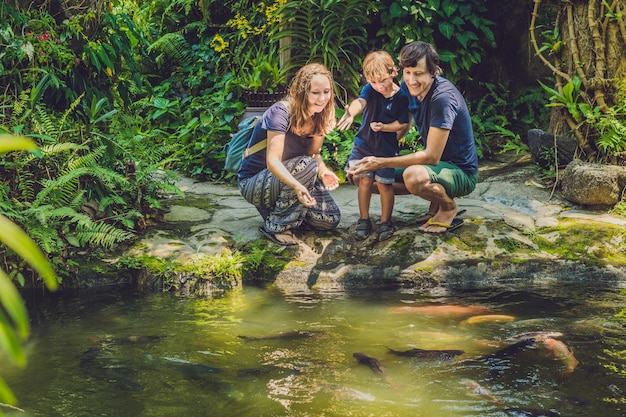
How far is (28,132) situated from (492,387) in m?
4.36

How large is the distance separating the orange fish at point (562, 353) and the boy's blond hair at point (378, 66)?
2454mm

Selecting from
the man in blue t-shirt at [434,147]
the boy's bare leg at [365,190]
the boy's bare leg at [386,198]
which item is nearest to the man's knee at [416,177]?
the man in blue t-shirt at [434,147]

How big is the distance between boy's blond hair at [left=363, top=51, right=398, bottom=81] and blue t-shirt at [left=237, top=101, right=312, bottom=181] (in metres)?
0.74

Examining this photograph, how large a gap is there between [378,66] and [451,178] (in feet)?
3.66

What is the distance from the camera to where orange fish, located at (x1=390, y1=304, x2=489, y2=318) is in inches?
203

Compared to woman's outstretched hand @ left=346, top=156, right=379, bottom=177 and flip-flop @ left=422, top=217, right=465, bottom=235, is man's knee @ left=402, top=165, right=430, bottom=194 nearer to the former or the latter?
woman's outstretched hand @ left=346, top=156, right=379, bottom=177

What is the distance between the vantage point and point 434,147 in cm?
570

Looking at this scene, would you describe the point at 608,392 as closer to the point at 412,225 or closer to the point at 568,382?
the point at 568,382

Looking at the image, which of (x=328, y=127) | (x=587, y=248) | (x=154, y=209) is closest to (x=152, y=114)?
(x=154, y=209)

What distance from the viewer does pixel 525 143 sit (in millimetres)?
9609

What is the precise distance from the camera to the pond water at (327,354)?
3709 millimetres

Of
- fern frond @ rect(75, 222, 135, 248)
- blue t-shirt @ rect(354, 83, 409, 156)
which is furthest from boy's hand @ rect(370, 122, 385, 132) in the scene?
fern frond @ rect(75, 222, 135, 248)

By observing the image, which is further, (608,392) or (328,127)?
(328,127)

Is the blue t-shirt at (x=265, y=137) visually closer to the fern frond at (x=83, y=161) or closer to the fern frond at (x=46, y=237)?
the fern frond at (x=83, y=161)
